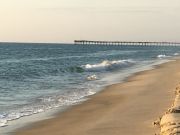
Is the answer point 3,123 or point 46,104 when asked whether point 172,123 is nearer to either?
point 3,123

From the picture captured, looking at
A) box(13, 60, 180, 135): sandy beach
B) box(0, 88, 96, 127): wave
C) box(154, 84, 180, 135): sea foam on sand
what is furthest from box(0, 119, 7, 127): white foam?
box(154, 84, 180, 135): sea foam on sand

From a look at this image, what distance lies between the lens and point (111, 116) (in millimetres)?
13211

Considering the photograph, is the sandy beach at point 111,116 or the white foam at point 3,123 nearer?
the sandy beach at point 111,116

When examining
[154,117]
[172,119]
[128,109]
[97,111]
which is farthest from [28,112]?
[172,119]

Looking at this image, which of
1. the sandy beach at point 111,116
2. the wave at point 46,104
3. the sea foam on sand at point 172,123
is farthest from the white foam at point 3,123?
the sea foam on sand at point 172,123

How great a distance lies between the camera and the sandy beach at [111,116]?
11.3 meters

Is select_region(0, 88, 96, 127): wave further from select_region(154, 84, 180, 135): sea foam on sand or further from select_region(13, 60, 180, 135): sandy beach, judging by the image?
select_region(154, 84, 180, 135): sea foam on sand

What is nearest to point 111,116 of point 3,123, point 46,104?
point 3,123

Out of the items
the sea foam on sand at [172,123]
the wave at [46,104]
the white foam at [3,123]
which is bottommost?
the wave at [46,104]

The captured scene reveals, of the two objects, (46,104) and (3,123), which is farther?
(46,104)

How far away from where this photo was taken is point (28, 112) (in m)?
14.5

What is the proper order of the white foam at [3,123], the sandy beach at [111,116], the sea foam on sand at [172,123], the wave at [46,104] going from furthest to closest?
the wave at [46,104]
the white foam at [3,123]
the sandy beach at [111,116]
the sea foam on sand at [172,123]

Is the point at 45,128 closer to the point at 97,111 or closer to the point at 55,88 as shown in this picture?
→ the point at 97,111

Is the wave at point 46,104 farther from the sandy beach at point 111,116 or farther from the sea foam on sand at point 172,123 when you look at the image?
the sea foam on sand at point 172,123
